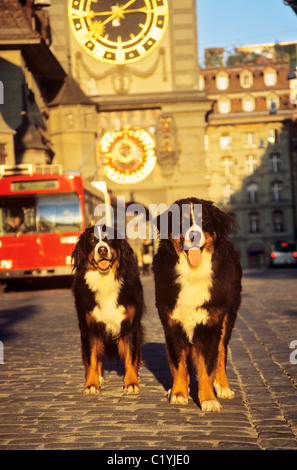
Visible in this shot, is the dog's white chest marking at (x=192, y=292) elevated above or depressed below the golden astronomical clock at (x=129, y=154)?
below

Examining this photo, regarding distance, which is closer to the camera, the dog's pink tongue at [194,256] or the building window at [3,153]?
the dog's pink tongue at [194,256]

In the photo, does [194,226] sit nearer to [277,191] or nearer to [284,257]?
[284,257]

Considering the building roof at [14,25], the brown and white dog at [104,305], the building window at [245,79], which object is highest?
the building window at [245,79]

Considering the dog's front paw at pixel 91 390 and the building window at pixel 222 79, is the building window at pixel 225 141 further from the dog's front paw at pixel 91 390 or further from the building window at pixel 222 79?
the dog's front paw at pixel 91 390

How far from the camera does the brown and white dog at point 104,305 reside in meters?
7.33

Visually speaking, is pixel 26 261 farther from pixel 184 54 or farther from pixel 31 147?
pixel 184 54

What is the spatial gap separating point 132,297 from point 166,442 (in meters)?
2.35

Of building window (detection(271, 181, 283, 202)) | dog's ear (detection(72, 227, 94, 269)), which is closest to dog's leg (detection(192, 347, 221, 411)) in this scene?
dog's ear (detection(72, 227, 94, 269))

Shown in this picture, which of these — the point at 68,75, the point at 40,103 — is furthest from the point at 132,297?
the point at 68,75

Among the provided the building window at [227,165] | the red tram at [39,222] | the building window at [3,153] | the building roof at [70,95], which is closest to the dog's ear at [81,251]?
the red tram at [39,222]

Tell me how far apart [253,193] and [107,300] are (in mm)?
76979

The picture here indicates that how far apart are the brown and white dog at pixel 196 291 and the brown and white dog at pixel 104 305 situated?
89 centimetres

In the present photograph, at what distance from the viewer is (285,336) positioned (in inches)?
440
